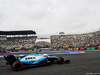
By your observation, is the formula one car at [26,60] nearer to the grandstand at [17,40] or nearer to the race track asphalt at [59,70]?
the race track asphalt at [59,70]

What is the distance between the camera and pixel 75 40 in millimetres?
52250

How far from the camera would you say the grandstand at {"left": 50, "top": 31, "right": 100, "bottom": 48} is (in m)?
47.8

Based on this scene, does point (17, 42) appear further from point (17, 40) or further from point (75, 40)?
point (75, 40)

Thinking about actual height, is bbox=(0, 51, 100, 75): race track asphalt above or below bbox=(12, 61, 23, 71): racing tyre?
below

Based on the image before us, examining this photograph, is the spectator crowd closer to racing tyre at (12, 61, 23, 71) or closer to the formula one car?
the formula one car

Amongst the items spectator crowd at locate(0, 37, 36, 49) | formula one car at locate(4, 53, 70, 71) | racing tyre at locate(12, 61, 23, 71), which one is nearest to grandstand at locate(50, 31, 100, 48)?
spectator crowd at locate(0, 37, 36, 49)

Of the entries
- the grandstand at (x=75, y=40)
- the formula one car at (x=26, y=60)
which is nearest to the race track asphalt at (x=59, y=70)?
the formula one car at (x=26, y=60)

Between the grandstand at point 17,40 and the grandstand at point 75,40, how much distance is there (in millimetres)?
14343

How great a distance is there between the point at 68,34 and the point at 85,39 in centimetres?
1211

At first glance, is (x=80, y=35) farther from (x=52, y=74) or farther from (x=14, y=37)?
(x=52, y=74)

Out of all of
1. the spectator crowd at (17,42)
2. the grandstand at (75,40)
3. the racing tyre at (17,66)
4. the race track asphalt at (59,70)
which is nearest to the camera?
the race track asphalt at (59,70)

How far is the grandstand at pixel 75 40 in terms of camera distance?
47.8m

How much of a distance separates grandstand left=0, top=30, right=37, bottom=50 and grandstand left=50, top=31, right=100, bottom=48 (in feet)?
47.1

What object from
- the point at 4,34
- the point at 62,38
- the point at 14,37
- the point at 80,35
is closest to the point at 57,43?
the point at 62,38
